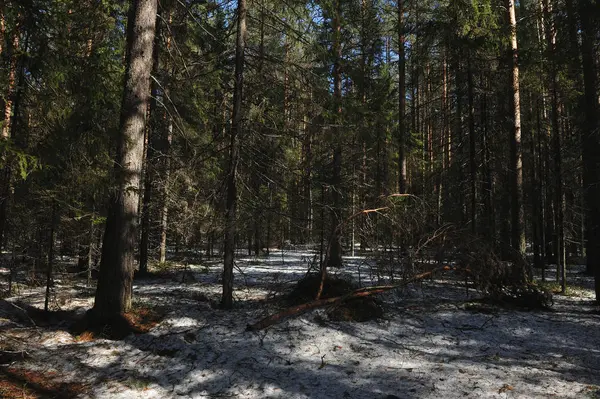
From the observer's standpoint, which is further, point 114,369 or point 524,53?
point 524,53

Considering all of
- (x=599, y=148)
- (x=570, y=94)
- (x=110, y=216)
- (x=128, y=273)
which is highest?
(x=570, y=94)

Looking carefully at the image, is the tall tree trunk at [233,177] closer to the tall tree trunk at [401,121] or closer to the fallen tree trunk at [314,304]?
the fallen tree trunk at [314,304]

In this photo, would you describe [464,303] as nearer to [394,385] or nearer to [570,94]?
[394,385]

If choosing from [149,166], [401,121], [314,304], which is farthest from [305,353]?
[401,121]

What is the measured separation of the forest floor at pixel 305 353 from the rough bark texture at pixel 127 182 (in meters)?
0.72

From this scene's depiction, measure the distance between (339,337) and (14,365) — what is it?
492cm

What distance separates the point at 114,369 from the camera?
5.43 metres

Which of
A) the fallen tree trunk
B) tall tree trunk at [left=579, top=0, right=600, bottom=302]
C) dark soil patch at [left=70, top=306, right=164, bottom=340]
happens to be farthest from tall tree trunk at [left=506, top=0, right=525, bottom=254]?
dark soil patch at [left=70, top=306, right=164, bottom=340]

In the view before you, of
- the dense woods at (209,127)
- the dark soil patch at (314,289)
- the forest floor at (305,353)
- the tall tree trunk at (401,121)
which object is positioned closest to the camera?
the forest floor at (305,353)

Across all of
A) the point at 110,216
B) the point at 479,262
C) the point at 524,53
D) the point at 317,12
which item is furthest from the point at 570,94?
the point at 110,216

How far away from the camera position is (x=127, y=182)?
Result: 7.02 meters

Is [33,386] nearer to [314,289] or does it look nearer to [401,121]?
[314,289]

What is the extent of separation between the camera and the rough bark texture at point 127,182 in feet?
22.9

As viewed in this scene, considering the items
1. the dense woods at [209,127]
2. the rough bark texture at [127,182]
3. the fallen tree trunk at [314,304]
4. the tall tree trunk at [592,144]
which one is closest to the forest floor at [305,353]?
the fallen tree trunk at [314,304]
